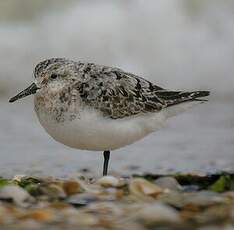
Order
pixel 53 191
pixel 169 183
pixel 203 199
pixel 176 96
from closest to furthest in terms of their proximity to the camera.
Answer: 1. pixel 203 199
2. pixel 53 191
3. pixel 169 183
4. pixel 176 96

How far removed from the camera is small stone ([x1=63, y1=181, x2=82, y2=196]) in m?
4.71

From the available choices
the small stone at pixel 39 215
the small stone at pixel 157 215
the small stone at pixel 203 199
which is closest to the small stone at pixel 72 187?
the small stone at pixel 39 215

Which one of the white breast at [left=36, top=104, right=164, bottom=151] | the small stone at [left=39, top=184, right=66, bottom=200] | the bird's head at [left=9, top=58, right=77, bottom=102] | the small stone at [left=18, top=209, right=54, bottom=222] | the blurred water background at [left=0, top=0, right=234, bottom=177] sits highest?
the blurred water background at [left=0, top=0, right=234, bottom=177]

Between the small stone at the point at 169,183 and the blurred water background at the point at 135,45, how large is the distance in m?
3.17

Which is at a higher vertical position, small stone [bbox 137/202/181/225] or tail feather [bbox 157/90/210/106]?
tail feather [bbox 157/90/210/106]

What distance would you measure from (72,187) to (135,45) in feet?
25.0

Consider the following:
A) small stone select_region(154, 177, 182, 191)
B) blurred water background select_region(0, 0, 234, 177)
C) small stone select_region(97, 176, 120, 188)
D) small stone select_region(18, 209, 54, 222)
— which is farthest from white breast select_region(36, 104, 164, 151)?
blurred water background select_region(0, 0, 234, 177)

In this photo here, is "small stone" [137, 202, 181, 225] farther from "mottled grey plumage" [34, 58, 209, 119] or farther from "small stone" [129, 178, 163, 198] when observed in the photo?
"mottled grey plumage" [34, 58, 209, 119]

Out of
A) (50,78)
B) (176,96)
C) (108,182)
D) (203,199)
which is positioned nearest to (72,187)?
(108,182)

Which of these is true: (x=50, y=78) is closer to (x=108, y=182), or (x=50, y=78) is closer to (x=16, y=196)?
(x=108, y=182)

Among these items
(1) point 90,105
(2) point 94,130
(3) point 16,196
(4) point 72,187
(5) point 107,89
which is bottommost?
(3) point 16,196

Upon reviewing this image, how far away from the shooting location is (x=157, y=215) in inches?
149

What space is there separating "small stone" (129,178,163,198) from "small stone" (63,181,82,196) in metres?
0.30

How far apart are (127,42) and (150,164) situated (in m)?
5.26
